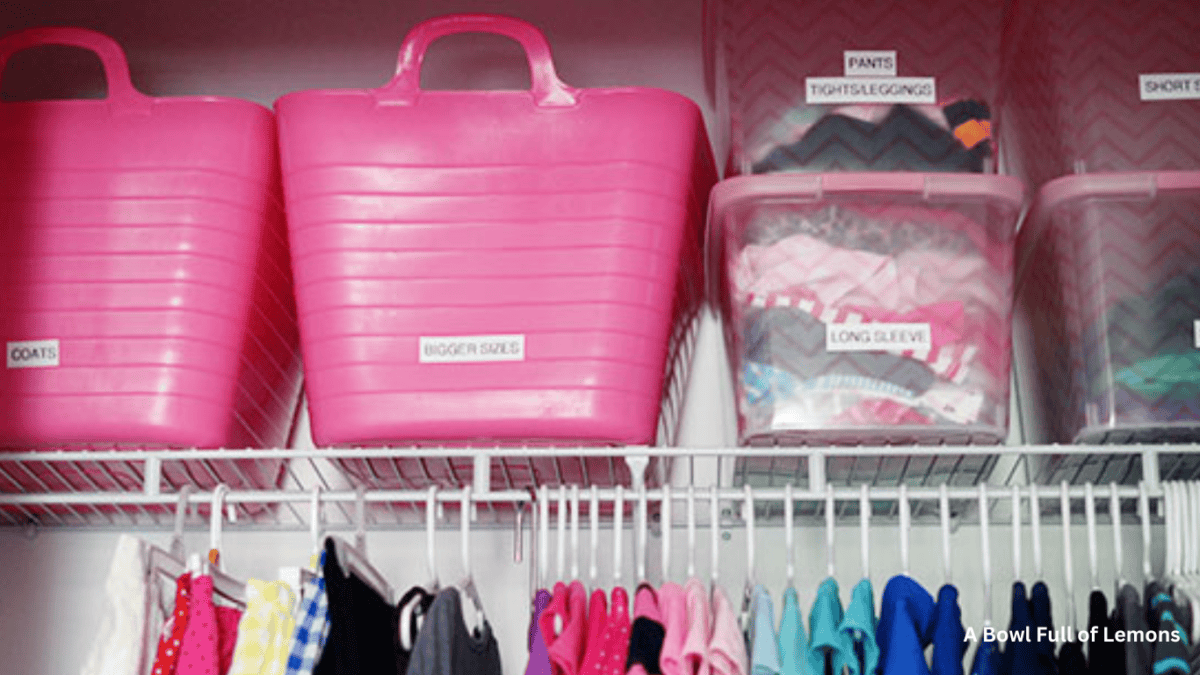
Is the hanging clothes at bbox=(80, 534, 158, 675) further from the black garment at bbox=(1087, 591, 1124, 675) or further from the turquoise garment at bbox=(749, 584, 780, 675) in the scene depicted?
the black garment at bbox=(1087, 591, 1124, 675)

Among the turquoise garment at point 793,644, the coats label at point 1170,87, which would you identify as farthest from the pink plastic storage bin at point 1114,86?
the turquoise garment at point 793,644

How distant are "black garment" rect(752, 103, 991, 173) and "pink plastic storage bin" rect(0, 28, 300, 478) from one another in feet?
2.21

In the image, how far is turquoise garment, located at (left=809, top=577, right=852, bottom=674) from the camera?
161 centimetres

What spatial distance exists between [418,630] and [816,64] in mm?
864

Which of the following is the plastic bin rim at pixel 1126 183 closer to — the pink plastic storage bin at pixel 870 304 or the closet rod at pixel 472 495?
the pink plastic storage bin at pixel 870 304

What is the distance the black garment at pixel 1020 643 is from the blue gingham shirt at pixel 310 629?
76 cm

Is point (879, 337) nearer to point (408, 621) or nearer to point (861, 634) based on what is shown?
point (861, 634)

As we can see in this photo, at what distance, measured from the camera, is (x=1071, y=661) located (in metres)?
1.59

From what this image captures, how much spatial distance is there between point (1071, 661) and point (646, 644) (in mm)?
476

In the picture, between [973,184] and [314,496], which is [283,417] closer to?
[314,496]

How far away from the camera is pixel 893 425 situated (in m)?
1.66

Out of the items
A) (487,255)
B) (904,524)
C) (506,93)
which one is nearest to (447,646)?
(487,255)

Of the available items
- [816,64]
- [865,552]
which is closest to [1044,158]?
[816,64]

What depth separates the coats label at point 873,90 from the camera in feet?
5.92
